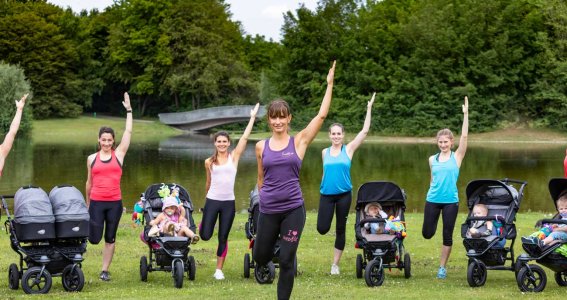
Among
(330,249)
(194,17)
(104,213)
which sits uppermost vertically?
(194,17)

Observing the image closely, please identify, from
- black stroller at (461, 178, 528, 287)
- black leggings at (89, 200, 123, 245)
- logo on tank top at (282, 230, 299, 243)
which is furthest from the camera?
black leggings at (89, 200, 123, 245)

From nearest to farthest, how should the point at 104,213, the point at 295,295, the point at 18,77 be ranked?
1. the point at 295,295
2. the point at 104,213
3. the point at 18,77

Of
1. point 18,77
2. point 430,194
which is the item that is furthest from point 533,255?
point 18,77

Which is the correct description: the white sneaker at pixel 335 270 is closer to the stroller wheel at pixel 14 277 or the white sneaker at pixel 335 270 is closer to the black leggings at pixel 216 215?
the black leggings at pixel 216 215

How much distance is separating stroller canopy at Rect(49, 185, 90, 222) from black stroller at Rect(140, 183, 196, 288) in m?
0.96

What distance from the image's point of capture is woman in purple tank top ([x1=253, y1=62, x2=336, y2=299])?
6.73 metres

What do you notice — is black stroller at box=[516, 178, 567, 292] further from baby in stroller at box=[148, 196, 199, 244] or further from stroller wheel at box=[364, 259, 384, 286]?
baby in stroller at box=[148, 196, 199, 244]

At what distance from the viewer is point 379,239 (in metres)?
9.56

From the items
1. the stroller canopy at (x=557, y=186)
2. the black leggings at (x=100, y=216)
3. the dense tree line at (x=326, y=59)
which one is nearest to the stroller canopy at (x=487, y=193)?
the stroller canopy at (x=557, y=186)

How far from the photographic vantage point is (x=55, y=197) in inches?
358

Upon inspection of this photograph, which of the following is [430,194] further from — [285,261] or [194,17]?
[194,17]

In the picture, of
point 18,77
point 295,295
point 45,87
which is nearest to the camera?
point 295,295

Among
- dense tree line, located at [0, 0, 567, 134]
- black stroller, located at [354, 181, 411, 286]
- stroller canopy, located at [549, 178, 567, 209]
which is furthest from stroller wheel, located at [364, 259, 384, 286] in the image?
dense tree line, located at [0, 0, 567, 134]

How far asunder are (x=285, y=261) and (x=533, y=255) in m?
3.44
